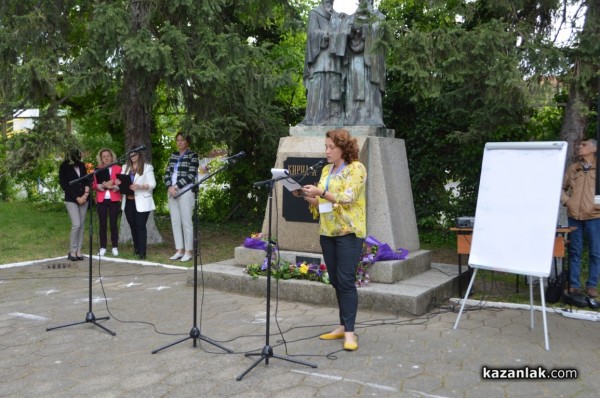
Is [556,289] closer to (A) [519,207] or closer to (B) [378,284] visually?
(A) [519,207]

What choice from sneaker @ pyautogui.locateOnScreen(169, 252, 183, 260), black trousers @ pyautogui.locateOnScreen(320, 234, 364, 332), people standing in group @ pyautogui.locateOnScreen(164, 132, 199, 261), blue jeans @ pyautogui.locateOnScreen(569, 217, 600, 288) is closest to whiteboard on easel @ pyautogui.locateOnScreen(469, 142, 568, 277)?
black trousers @ pyautogui.locateOnScreen(320, 234, 364, 332)

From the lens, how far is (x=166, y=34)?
28.0 ft

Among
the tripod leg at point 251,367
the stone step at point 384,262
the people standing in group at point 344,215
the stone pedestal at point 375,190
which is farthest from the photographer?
the stone pedestal at point 375,190

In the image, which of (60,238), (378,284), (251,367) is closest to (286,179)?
(251,367)

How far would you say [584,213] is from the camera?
620 centimetres

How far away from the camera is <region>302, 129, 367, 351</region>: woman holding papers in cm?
460

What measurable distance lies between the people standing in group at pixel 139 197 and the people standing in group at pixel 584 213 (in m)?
5.64

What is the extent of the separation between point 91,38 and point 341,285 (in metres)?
6.03

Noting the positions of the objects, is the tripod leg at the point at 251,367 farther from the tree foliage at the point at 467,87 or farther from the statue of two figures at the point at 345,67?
the tree foliage at the point at 467,87

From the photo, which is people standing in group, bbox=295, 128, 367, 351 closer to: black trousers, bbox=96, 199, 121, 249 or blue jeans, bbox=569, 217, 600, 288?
blue jeans, bbox=569, 217, 600, 288

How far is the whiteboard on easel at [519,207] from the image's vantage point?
195 inches

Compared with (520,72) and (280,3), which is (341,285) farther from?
(280,3)

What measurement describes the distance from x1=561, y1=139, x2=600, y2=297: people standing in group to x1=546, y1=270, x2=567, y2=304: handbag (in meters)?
0.19

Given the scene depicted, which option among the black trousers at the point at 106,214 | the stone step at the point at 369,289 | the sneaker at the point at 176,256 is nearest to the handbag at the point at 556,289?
the stone step at the point at 369,289
